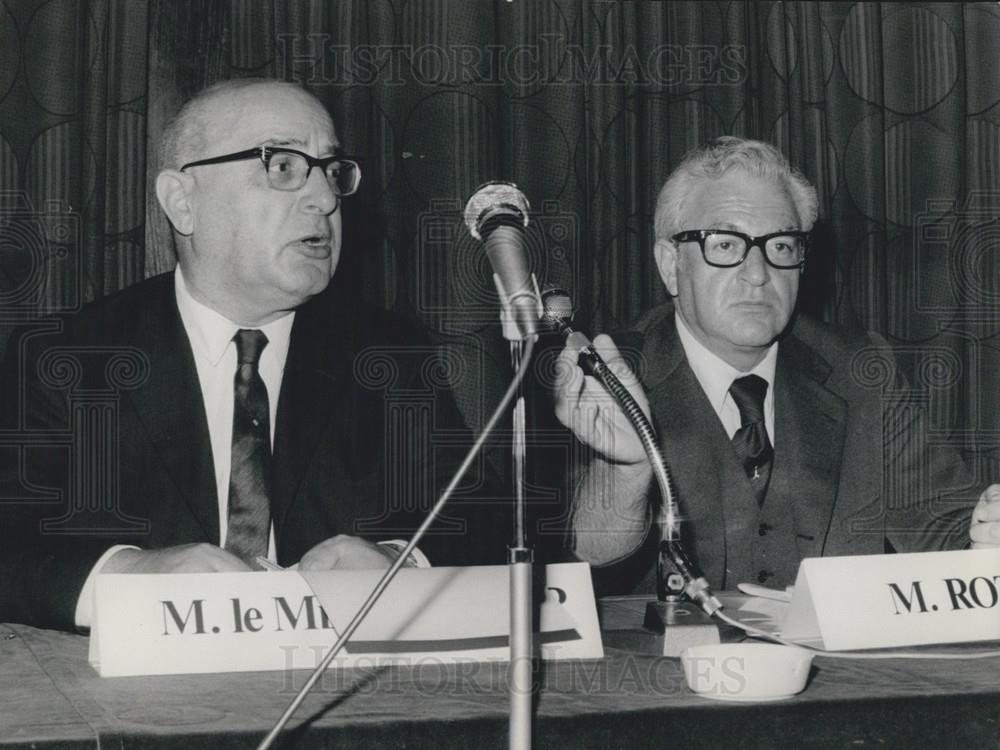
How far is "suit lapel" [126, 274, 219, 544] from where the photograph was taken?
74.9 inches

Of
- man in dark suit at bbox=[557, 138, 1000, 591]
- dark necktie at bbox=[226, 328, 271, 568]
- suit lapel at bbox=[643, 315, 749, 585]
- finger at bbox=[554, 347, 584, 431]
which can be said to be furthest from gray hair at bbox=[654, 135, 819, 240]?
dark necktie at bbox=[226, 328, 271, 568]

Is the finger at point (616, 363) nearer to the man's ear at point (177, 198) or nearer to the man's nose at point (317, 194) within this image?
the man's nose at point (317, 194)

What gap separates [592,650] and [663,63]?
1819mm

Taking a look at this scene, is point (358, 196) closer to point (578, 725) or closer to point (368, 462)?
point (368, 462)

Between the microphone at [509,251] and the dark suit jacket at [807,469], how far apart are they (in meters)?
1.16

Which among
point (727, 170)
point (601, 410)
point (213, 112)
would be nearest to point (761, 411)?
point (727, 170)

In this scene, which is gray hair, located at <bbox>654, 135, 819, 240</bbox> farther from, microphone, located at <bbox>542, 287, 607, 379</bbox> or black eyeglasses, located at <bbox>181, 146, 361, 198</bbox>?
microphone, located at <bbox>542, 287, 607, 379</bbox>

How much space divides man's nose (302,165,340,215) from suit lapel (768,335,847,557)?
36.6 inches

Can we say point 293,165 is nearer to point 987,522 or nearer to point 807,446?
point 807,446

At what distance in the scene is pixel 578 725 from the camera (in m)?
0.92

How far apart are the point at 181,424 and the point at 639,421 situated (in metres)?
1.08

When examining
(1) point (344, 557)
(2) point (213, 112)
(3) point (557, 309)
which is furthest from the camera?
(2) point (213, 112)

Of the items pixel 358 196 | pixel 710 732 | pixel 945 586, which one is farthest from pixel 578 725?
pixel 358 196

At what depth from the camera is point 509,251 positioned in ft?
3.01
